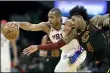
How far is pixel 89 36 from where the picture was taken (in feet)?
21.6

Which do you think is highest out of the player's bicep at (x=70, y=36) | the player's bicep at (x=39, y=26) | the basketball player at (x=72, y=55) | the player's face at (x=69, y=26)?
the player's face at (x=69, y=26)

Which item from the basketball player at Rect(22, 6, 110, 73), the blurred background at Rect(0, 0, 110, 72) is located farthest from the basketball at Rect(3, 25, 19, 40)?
the blurred background at Rect(0, 0, 110, 72)

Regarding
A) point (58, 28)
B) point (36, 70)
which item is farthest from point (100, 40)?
point (36, 70)

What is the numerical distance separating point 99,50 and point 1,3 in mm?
5822

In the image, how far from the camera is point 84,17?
21.5 feet

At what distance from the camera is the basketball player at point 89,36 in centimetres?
646

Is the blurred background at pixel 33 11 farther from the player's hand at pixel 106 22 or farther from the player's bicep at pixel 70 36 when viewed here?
the player's bicep at pixel 70 36

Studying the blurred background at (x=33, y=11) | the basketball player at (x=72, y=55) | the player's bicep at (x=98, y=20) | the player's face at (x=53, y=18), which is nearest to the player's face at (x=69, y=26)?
the basketball player at (x=72, y=55)

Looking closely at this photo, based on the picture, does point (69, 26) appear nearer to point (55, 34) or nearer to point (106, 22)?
point (106, 22)

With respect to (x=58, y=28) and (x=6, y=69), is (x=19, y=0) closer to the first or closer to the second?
(x=6, y=69)

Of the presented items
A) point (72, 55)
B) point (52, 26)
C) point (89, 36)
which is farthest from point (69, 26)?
point (52, 26)

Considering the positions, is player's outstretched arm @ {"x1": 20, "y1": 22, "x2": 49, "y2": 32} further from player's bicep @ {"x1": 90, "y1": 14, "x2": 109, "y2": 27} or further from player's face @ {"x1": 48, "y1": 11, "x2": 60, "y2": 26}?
player's bicep @ {"x1": 90, "y1": 14, "x2": 109, "y2": 27}

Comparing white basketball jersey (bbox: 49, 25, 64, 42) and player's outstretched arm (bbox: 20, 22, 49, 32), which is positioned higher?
player's outstretched arm (bbox: 20, 22, 49, 32)

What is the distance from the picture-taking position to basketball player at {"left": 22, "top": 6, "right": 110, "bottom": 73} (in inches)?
254
